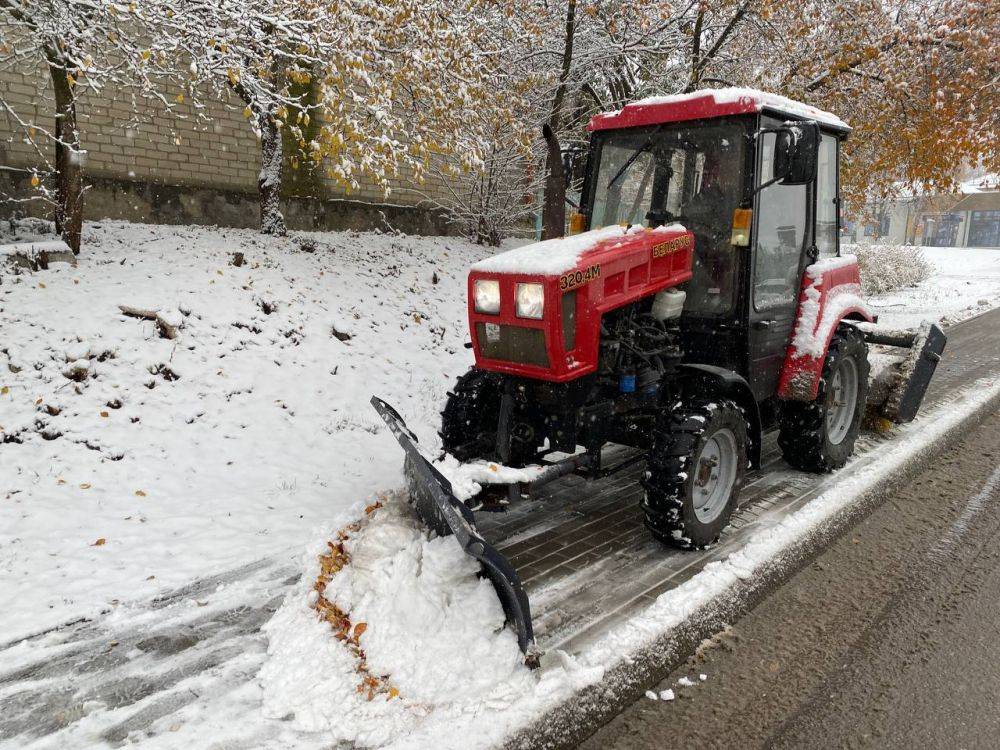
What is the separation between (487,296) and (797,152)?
1.80 m

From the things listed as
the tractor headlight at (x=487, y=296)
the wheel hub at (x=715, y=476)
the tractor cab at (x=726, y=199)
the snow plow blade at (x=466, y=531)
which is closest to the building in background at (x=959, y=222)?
the tractor cab at (x=726, y=199)

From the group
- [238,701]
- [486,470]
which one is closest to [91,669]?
[238,701]

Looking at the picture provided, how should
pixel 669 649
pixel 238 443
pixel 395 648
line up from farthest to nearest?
pixel 238 443, pixel 669 649, pixel 395 648

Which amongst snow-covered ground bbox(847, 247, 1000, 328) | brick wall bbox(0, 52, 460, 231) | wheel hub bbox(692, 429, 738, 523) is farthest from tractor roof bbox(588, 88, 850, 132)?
brick wall bbox(0, 52, 460, 231)

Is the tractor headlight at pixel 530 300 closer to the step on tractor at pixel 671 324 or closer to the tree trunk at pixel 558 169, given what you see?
the step on tractor at pixel 671 324

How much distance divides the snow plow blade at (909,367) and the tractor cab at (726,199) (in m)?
1.69

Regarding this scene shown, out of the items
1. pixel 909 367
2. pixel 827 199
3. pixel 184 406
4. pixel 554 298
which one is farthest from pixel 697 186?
pixel 184 406

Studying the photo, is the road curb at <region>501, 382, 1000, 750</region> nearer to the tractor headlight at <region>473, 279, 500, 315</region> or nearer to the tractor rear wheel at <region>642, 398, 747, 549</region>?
the tractor rear wheel at <region>642, 398, 747, 549</region>

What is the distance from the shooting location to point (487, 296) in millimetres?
3566

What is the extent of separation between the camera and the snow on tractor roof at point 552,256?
3.36 m

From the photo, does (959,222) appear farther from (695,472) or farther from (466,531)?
(466,531)

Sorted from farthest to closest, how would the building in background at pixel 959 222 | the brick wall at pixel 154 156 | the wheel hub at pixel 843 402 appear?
the building in background at pixel 959 222 → the brick wall at pixel 154 156 → the wheel hub at pixel 843 402

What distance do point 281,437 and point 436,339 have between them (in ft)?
10.5

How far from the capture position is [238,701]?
2.63 meters
